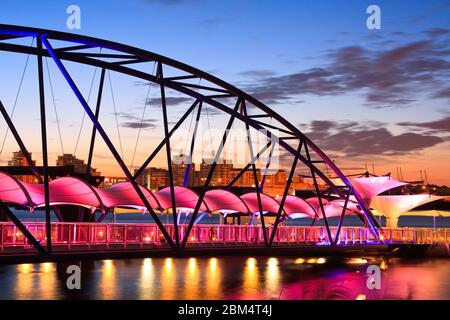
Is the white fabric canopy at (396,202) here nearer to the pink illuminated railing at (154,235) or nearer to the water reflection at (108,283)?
the pink illuminated railing at (154,235)

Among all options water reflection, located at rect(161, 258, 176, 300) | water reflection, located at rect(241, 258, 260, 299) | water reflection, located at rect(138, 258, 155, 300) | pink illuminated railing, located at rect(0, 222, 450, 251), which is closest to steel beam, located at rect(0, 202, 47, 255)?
pink illuminated railing, located at rect(0, 222, 450, 251)

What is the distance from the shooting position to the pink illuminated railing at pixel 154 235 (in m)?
35.2

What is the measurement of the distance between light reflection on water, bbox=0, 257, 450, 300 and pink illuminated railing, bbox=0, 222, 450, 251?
12.0ft

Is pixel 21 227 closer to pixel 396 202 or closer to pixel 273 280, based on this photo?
pixel 273 280

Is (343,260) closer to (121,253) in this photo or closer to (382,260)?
(382,260)

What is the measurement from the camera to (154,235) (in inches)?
1614

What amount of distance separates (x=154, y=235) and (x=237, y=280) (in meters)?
20.1

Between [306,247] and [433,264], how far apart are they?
954 inches

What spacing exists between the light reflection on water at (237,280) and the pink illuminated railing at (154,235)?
3.65 m

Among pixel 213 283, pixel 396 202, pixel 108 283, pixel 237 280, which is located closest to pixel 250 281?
pixel 237 280

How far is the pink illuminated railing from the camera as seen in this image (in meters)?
35.2

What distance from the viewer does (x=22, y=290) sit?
50281mm

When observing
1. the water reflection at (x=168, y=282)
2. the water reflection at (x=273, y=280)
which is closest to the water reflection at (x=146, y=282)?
the water reflection at (x=168, y=282)
